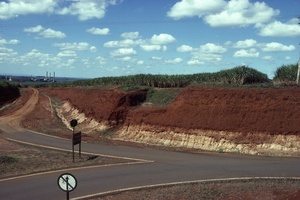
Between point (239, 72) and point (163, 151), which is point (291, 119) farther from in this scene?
point (239, 72)

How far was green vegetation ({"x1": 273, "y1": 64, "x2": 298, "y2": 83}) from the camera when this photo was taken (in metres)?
41.4

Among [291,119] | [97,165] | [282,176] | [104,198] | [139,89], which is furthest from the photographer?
[139,89]

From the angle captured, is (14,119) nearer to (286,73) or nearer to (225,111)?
(225,111)

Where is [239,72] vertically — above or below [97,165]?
above

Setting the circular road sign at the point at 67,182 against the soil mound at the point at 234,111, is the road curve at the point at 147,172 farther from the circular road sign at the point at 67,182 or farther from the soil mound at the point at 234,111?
the circular road sign at the point at 67,182

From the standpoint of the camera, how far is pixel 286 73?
139ft

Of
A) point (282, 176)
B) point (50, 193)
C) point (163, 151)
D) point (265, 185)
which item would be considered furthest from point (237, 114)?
point (50, 193)

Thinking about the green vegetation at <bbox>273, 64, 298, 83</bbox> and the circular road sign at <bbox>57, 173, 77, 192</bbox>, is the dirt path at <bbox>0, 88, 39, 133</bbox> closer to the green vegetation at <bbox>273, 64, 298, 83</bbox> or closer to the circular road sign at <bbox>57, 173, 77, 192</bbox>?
the green vegetation at <bbox>273, 64, 298, 83</bbox>

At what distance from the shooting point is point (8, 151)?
87.8 ft

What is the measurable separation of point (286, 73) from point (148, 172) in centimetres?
2638

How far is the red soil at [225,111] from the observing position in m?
29.4

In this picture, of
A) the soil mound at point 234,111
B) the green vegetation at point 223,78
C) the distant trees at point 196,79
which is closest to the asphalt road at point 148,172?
the soil mound at point 234,111

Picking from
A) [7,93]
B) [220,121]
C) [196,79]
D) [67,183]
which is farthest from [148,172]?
[7,93]

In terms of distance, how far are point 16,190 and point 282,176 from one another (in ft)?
40.6
